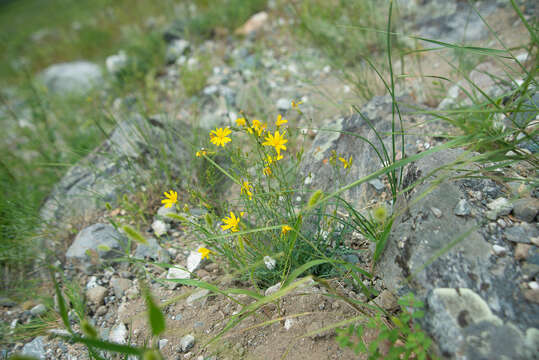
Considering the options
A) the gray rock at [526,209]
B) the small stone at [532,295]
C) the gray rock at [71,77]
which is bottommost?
the small stone at [532,295]

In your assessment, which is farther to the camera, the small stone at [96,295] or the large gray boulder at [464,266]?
the small stone at [96,295]

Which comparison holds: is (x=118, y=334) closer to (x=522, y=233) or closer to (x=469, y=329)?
(x=469, y=329)

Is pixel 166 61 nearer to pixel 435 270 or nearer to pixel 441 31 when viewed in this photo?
pixel 441 31

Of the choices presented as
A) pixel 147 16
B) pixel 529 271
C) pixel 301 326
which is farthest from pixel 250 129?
pixel 147 16

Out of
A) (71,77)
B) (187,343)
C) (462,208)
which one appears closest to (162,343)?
(187,343)

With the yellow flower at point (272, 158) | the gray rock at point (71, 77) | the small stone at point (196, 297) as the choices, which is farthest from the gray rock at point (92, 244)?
the gray rock at point (71, 77)

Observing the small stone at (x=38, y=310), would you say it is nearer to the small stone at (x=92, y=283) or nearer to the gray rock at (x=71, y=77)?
the small stone at (x=92, y=283)
